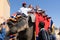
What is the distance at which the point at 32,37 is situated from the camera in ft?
35.8

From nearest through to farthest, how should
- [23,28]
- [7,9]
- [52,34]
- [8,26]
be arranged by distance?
[23,28] < [8,26] < [52,34] < [7,9]

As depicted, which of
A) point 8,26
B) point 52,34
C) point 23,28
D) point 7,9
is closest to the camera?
point 23,28

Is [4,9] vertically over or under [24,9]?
under

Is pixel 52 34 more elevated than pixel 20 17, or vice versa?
pixel 20 17

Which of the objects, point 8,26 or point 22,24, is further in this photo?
point 8,26

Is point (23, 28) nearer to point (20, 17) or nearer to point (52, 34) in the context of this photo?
point (20, 17)

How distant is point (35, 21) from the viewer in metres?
11.2

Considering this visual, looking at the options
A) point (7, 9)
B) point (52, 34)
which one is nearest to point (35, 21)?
point (52, 34)

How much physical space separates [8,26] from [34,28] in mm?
1320

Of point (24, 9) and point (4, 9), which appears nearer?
point (24, 9)

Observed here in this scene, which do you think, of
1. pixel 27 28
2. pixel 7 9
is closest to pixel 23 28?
pixel 27 28

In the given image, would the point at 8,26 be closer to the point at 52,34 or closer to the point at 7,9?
the point at 52,34

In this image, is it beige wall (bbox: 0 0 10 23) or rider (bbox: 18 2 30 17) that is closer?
rider (bbox: 18 2 30 17)

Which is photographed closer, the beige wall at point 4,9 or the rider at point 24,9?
the rider at point 24,9
